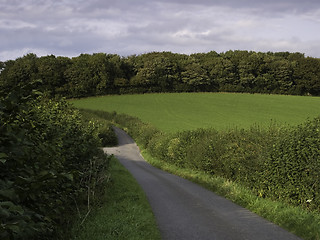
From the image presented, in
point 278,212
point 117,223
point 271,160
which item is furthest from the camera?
point 271,160

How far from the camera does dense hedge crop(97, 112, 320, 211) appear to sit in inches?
441

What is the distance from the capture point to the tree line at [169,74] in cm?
8625

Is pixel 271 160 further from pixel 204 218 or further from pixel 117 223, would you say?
pixel 117 223

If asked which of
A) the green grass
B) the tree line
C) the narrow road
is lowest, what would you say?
the narrow road

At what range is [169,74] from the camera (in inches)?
3649

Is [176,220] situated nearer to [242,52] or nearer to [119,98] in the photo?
[119,98]

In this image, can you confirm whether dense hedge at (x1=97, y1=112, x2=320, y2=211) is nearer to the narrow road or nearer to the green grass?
the narrow road

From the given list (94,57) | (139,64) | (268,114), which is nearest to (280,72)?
(268,114)

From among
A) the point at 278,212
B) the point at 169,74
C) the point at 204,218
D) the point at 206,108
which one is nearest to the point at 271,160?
the point at 278,212

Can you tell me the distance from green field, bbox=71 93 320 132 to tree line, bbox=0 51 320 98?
5016 millimetres

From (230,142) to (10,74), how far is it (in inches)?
3190

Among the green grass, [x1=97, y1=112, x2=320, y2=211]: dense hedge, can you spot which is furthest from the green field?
the green grass

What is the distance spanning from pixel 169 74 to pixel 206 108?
29.0 meters

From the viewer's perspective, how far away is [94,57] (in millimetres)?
93062
